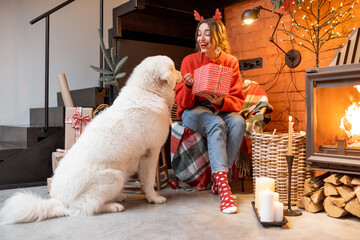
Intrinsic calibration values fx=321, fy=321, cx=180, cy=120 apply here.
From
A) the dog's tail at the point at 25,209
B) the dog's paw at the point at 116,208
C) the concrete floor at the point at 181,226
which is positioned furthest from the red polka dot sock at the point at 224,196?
the dog's tail at the point at 25,209

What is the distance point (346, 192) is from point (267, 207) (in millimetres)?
539

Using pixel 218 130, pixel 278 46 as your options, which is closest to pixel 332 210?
pixel 218 130

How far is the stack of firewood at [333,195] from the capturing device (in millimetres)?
1885

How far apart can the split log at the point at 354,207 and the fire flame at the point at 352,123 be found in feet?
1.27

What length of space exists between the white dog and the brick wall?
1.51 m

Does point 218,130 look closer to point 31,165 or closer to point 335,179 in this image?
point 335,179

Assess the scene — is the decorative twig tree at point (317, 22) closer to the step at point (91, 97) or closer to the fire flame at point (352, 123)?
the fire flame at point (352, 123)

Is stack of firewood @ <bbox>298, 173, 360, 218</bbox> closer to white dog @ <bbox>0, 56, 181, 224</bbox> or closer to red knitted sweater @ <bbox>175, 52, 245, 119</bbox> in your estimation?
red knitted sweater @ <bbox>175, 52, 245, 119</bbox>

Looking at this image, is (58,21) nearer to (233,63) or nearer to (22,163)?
(22,163)

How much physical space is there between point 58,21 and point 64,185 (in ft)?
9.80

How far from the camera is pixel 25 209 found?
1793mm

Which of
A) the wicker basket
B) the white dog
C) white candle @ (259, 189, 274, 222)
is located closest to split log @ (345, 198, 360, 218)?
the wicker basket

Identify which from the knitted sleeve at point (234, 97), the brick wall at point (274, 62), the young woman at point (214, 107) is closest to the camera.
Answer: the young woman at point (214, 107)

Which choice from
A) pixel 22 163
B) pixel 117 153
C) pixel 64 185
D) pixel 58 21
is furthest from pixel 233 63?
pixel 58 21
